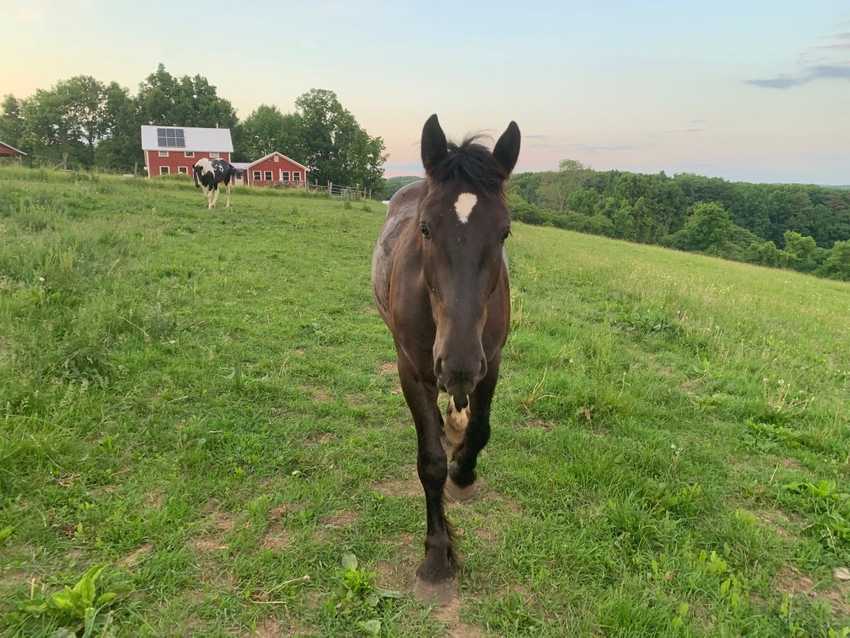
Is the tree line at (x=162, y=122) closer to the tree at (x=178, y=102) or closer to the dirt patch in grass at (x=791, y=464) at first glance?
the tree at (x=178, y=102)

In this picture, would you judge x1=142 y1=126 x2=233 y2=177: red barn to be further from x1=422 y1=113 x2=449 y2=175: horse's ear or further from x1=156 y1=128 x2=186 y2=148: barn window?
x1=422 y1=113 x2=449 y2=175: horse's ear

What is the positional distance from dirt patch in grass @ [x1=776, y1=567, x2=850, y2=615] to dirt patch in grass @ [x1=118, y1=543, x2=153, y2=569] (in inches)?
148

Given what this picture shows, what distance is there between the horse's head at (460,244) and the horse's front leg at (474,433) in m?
0.93

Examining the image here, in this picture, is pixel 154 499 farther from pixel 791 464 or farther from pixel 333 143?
pixel 333 143

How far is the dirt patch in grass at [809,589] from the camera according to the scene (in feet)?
8.88

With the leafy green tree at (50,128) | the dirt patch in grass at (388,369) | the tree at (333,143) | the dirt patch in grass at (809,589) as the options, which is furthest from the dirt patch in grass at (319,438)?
the leafy green tree at (50,128)

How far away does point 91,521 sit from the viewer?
9.72 feet

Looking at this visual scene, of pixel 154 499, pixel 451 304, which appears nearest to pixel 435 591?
pixel 451 304

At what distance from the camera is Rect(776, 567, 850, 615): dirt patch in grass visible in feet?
8.88

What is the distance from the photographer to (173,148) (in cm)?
5572

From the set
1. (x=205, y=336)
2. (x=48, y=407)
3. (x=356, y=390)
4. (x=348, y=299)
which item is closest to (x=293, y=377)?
(x=356, y=390)

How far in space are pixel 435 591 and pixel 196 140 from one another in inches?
2581

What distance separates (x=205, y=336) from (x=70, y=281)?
2366 millimetres

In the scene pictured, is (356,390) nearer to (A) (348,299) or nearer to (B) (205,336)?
(B) (205,336)
